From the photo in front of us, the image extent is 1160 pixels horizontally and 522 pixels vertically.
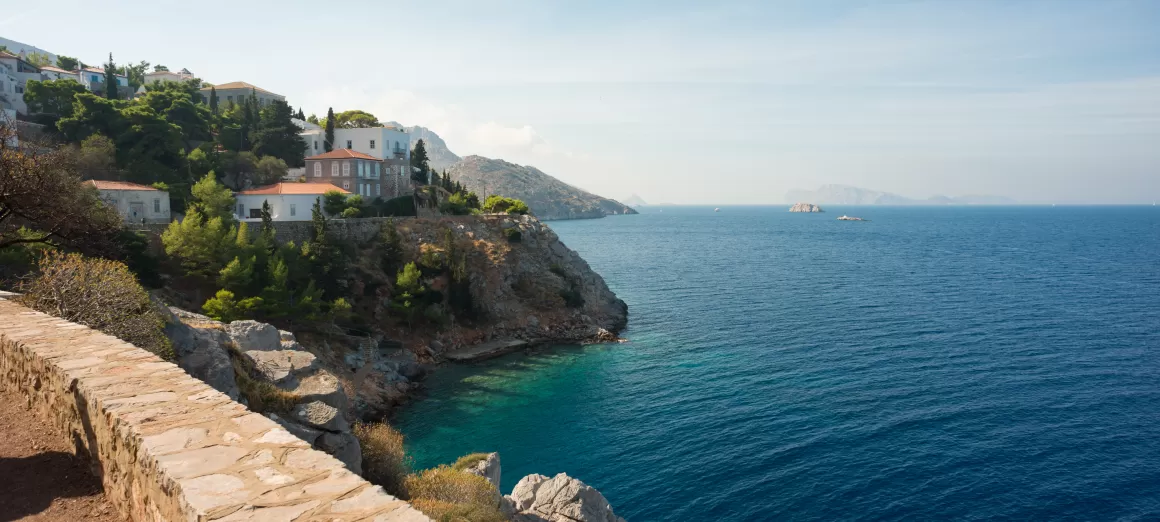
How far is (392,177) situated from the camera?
3297 inches

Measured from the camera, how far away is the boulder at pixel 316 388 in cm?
2484

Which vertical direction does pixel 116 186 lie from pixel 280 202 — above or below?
above

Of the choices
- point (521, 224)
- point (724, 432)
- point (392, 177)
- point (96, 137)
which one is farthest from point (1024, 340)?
point (96, 137)

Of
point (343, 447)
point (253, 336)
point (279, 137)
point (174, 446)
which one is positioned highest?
point (279, 137)

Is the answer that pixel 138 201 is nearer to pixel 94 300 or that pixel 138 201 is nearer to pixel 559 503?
pixel 94 300

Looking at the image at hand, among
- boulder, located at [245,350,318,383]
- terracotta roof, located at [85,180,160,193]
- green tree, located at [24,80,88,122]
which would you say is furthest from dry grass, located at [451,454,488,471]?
green tree, located at [24,80,88,122]

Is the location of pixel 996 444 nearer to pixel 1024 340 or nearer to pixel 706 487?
pixel 706 487

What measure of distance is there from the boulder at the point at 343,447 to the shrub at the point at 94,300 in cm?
571

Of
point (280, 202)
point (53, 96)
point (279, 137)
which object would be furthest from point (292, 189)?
point (53, 96)

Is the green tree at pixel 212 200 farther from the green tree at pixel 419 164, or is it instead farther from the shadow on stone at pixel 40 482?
the shadow on stone at pixel 40 482

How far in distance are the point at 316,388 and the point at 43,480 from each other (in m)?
17.3

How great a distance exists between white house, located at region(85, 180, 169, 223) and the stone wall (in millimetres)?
56302

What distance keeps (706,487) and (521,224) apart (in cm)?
5163

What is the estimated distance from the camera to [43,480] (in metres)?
8.77
